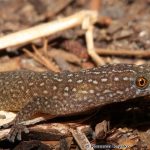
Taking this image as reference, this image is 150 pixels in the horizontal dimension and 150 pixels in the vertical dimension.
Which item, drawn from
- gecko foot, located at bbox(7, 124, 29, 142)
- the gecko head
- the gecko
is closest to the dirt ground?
gecko foot, located at bbox(7, 124, 29, 142)

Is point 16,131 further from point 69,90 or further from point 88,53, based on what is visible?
point 88,53

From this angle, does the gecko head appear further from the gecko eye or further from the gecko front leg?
the gecko front leg

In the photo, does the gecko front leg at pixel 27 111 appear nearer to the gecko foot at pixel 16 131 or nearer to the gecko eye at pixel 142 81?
the gecko foot at pixel 16 131

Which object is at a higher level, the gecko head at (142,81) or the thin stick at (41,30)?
the thin stick at (41,30)

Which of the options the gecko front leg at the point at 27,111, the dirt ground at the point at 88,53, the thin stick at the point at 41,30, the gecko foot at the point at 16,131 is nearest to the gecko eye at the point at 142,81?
the dirt ground at the point at 88,53

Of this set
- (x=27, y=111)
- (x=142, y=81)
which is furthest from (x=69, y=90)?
(x=142, y=81)

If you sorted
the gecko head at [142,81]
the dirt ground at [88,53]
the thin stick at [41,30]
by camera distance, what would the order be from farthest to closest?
the thin stick at [41,30]
the dirt ground at [88,53]
the gecko head at [142,81]

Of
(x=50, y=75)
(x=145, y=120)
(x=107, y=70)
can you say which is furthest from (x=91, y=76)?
(x=145, y=120)
